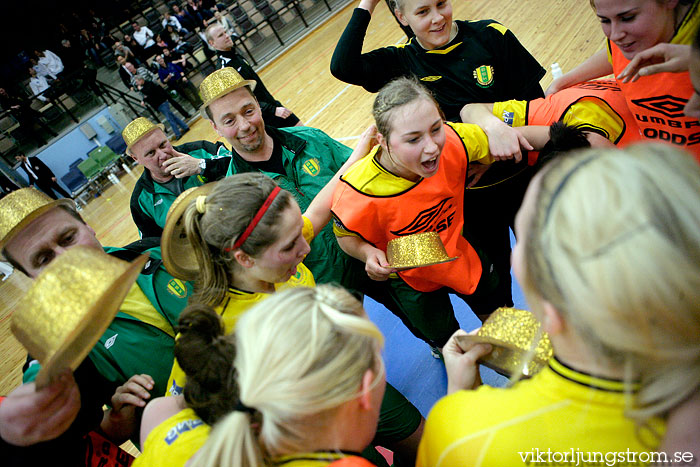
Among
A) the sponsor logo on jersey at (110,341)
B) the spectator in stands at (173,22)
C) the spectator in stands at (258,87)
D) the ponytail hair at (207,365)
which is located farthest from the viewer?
the spectator in stands at (173,22)

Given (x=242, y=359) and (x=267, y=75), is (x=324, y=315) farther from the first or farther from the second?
(x=267, y=75)

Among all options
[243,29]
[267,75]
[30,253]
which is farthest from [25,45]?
[30,253]

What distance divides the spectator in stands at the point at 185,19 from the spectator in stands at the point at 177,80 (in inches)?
81.1

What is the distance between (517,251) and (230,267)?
122cm

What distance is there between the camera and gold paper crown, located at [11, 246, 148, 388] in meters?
0.96

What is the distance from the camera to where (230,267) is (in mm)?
1730

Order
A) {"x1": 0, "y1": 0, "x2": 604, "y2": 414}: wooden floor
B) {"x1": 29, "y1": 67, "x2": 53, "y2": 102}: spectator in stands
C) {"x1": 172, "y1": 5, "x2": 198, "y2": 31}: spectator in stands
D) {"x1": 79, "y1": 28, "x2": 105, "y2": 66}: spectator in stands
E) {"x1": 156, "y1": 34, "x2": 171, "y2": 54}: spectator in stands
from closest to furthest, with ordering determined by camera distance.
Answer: {"x1": 0, "y1": 0, "x2": 604, "y2": 414}: wooden floor, {"x1": 156, "y1": 34, "x2": 171, "y2": 54}: spectator in stands, {"x1": 29, "y1": 67, "x2": 53, "y2": 102}: spectator in stands, {"x1": 172, "y1": 5, "x2": 198, "y2": 31}: spectator in stands, {"x1": 79, "y1": 28, "x2": 105, "y2": 66}: spectator in stands

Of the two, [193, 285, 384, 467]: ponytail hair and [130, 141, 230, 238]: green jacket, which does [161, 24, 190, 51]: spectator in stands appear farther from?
[193, 285, 384, 467]: ponytail hair

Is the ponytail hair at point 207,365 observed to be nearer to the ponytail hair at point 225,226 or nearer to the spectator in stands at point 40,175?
the ponytail hair at point 225,226

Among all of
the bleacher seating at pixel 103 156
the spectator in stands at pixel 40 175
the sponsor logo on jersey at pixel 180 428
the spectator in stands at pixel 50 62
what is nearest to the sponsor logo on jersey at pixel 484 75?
the sponsor logo on jersey at pixel 180 428

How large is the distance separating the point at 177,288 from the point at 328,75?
29.8 feet

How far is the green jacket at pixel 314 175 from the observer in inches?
97.2

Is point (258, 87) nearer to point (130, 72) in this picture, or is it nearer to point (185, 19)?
point (130, 72)

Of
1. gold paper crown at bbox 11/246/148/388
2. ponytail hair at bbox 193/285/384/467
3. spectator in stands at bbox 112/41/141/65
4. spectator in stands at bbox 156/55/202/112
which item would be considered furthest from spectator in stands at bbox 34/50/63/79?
ponytail hair at bbox 193/285/384/467
